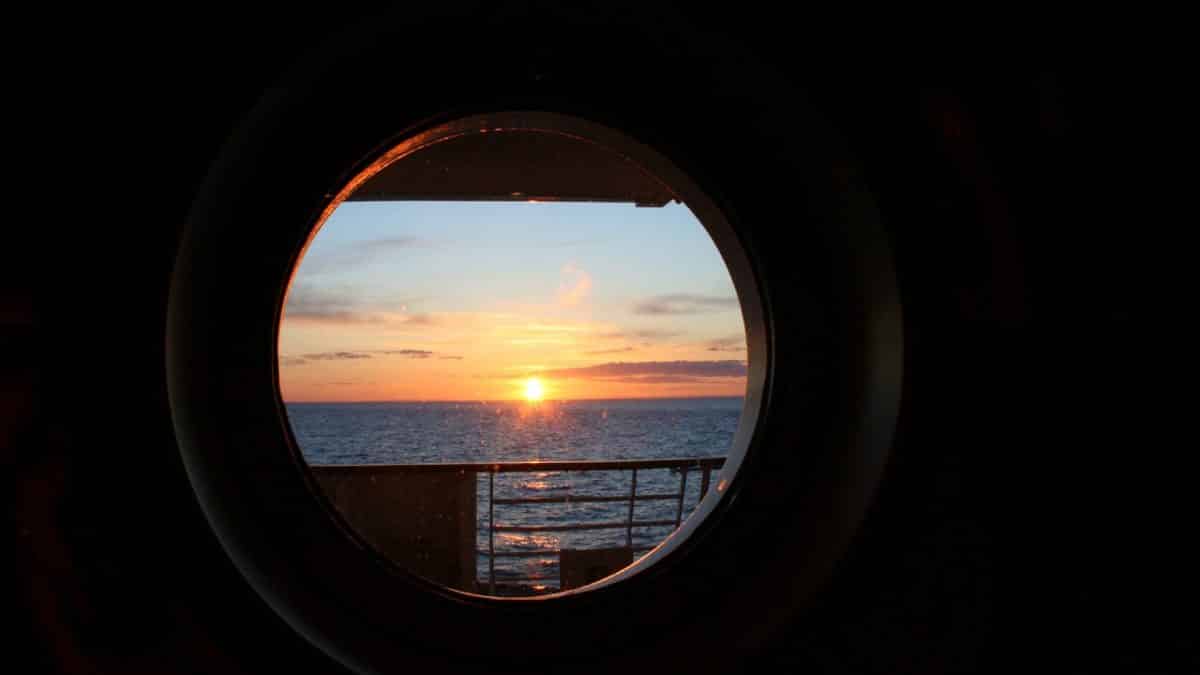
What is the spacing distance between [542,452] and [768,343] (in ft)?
146

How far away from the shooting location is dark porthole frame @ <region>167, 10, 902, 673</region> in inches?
29.4

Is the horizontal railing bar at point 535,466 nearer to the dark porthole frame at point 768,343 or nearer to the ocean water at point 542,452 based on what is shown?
the dark porthole frame at point 768,343

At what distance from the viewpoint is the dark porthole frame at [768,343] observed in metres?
0.75

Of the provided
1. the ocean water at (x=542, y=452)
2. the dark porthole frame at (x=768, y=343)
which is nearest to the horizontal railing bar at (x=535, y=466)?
the dark porthole frame at (x=768, y=343)

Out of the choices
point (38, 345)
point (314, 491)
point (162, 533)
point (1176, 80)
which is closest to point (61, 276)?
point (38, 345)

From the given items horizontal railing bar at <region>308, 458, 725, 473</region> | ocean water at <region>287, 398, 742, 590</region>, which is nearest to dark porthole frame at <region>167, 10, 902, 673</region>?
horizontal railing bar at <region>308, 458, 725, 473</region>

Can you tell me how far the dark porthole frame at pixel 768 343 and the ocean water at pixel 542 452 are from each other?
1329 cm

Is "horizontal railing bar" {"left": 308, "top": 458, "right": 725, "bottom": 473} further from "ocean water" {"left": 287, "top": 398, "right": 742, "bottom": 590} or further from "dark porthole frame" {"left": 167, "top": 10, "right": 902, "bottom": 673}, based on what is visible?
"ocean water" {"left": 287, "top": 398, "right": 742, "bottom": 590}

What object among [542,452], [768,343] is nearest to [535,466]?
[768,343]

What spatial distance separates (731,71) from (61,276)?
674 millimetres

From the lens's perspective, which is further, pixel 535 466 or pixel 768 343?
pixel 535 466

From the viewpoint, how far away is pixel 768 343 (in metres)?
0.92

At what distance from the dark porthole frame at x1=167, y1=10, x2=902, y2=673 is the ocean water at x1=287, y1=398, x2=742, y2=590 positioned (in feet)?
43.6

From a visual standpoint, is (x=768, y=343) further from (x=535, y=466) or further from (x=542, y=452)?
(x=542, y=452)
